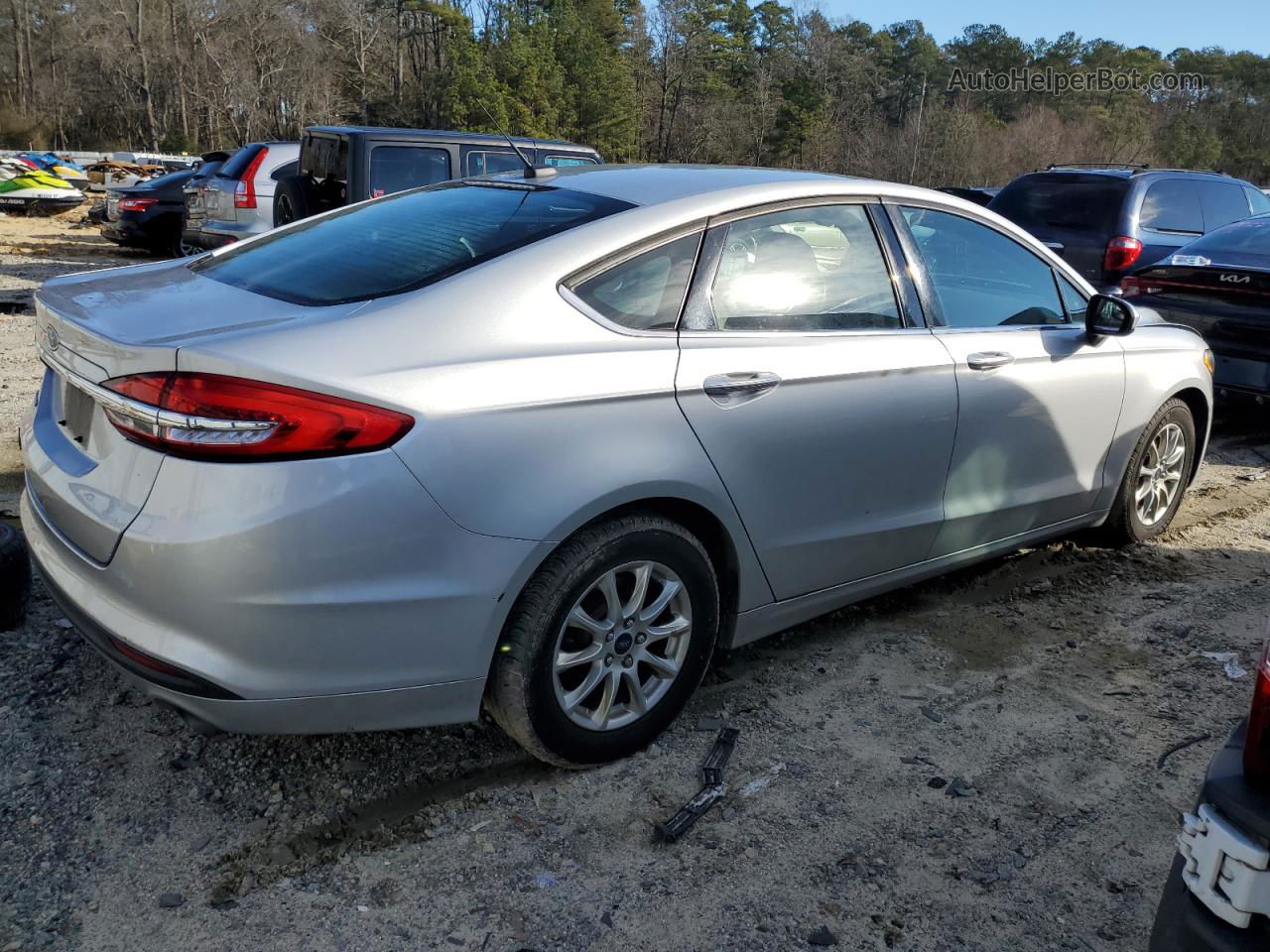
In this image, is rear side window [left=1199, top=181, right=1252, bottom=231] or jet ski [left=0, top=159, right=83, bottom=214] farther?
jet ski [left=0, top=159, right=83, bottom=214]

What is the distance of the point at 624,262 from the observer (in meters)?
2.78

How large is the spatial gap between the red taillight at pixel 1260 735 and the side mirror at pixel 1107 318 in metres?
2.54

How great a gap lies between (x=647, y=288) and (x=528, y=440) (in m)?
0.64

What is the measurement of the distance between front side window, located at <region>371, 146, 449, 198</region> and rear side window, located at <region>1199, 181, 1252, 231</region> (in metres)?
7.41

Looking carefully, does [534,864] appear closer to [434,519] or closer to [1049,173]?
[434,519]

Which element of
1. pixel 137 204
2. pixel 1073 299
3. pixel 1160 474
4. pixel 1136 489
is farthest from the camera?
pixel 137 204

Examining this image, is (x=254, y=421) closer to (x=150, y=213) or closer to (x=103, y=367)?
(x=103, y=367)

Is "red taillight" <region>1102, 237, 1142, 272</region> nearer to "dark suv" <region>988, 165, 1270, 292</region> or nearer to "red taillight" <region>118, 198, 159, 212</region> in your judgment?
"dark suv" <region>988, 165, 1270, 292</region>

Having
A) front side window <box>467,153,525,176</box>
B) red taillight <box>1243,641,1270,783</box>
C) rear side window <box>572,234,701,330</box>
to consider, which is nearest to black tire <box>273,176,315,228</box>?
front side window <box>467,153,525,176</box>

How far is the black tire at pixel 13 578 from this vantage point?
3342 mm

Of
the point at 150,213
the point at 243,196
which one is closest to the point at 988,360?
the point at 243,196

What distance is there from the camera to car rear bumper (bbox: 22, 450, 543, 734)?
2176 mm

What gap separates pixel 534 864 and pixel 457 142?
822cm

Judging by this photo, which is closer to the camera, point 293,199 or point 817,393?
point 817,393
